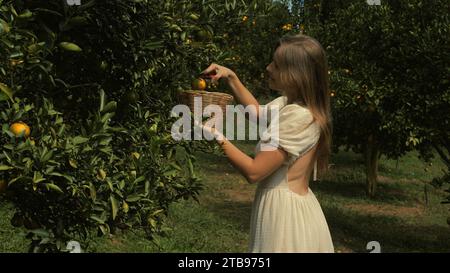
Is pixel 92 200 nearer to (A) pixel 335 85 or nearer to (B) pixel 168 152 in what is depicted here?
(B) pixel 168 152

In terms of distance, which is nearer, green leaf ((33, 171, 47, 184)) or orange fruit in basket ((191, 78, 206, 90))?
green leaf ((33, 171, 47, 184))

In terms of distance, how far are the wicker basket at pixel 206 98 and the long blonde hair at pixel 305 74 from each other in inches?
10.8

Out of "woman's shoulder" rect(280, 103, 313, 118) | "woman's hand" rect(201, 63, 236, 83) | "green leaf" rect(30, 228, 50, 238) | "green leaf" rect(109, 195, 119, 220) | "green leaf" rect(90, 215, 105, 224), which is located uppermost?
"woman's hand" rect(201, 63, 236, 83)

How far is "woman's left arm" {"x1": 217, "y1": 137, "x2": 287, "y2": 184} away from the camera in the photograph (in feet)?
9.26

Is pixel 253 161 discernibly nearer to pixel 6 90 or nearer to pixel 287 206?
pixel 287 206

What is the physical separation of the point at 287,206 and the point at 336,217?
8023mm

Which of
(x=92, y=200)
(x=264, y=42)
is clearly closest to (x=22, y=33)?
(x=92, y=200)

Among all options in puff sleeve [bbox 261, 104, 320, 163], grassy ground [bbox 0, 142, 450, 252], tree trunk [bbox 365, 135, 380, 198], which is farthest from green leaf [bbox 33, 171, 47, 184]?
tree trunk [bbox 365, 135, 380, 198]

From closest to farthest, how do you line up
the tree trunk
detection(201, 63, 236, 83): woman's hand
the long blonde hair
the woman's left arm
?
the woman's left arm, the long blonde hair, detection(201, 63, 236, 83): woman's hand, the tree trunk

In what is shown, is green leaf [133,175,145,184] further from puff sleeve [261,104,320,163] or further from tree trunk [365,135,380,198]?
tree trunk [365,135,380,198]

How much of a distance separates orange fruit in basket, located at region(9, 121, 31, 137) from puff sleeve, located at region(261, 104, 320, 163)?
38.9 inches

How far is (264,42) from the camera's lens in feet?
51.3

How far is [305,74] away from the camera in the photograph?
116 inches

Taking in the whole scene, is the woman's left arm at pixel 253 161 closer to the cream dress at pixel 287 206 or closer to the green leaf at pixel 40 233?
the cream dress at pixel 287 206
